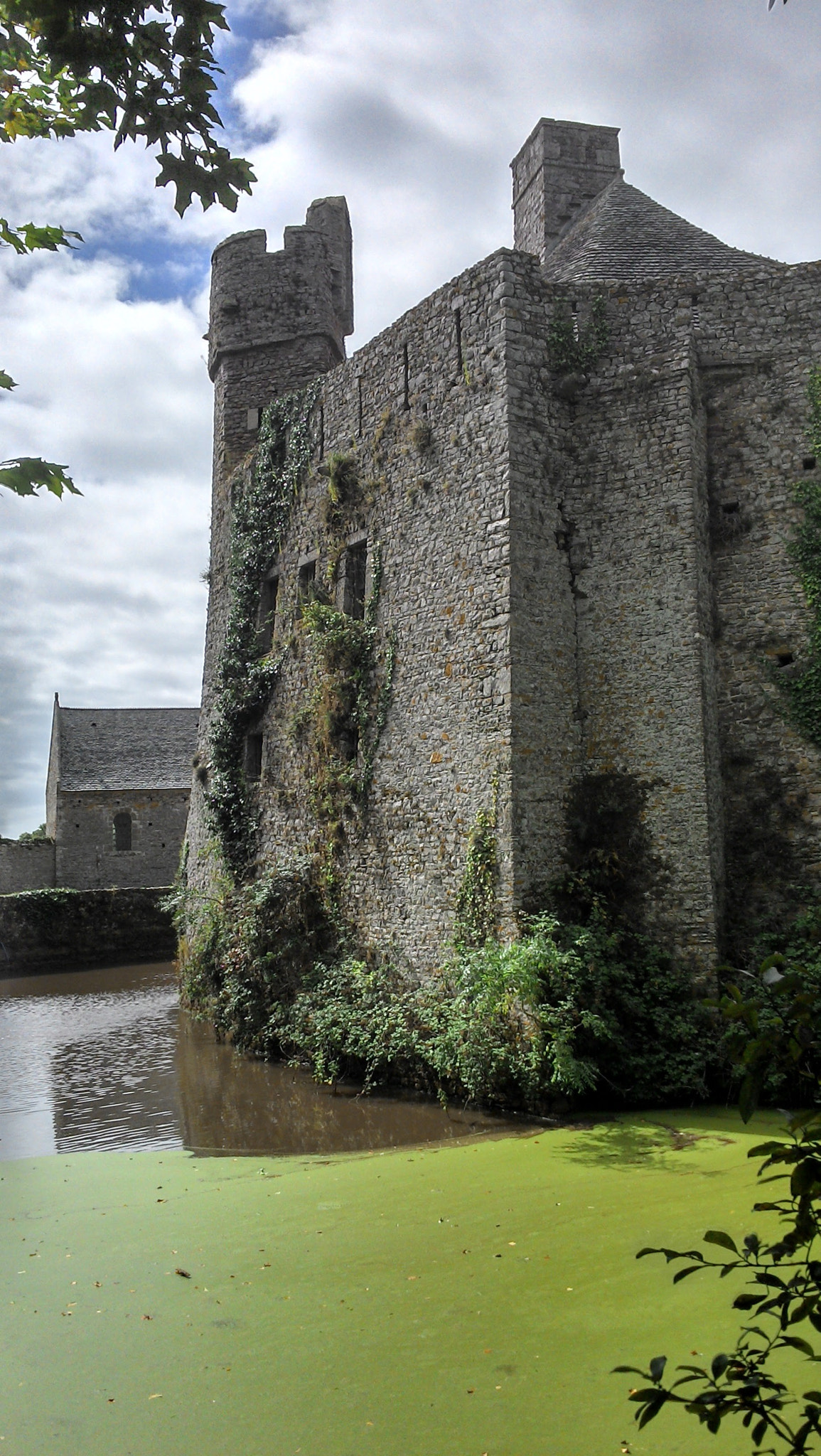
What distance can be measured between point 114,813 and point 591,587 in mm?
24158

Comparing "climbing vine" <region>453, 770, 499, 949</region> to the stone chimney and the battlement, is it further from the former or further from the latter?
the stone chimney

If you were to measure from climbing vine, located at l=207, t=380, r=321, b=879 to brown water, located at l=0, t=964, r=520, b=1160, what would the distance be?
2938mm

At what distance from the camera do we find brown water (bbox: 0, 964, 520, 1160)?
8977mm

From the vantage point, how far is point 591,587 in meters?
10.3

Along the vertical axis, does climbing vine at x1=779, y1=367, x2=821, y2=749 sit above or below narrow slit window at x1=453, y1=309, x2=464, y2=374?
below

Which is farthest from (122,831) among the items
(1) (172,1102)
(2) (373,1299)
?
(2) (373,1299)

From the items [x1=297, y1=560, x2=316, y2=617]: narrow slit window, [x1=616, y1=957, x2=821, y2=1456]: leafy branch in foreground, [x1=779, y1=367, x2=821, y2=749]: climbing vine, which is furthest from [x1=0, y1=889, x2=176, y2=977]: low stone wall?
[x1=616, y1=957, x2=821, y2=1456]: leafy branch in foreground

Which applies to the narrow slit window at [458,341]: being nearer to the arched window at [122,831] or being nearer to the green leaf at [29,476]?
the green leaf at [29,476]

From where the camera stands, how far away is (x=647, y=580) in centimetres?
1008

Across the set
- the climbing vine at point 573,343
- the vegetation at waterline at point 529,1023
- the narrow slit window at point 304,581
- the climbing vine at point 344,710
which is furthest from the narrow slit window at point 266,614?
the climbing vine at point 573,343

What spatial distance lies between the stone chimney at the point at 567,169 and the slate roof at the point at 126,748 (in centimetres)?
1843

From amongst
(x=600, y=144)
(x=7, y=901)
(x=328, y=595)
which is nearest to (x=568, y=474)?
(x=328, y=595)

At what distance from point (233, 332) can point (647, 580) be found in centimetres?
1040

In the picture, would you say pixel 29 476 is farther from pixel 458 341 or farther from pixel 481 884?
pixel 458 341
